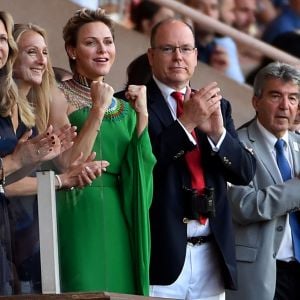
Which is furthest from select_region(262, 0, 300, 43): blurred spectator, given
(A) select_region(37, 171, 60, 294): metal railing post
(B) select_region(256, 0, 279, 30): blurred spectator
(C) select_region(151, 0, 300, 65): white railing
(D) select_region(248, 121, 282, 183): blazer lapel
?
(A) select_region(37, 171, 60, 294): metal railing post

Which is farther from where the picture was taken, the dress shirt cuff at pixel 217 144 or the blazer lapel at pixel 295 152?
the blazer lapel at pixel 295 152

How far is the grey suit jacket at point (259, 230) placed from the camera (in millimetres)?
8445

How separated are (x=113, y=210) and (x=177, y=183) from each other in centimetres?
63

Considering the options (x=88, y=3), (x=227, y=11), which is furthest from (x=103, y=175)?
(x=227, y=11)

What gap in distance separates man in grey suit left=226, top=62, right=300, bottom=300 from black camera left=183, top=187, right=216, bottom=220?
635 mm

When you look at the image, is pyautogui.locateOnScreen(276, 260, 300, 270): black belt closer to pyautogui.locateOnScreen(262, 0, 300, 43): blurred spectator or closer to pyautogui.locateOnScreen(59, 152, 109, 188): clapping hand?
pyautogui.locateOnScreen(59, 152, 109, 188): clapping hand

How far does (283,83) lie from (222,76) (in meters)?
2.58

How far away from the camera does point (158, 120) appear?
792 cm

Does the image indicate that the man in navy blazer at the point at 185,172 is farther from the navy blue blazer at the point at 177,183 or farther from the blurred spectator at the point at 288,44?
the blurred spectator at the point at 288,44

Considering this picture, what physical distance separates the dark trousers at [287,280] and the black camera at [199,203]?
867 millimetres

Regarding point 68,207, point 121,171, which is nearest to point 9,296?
point 68,207

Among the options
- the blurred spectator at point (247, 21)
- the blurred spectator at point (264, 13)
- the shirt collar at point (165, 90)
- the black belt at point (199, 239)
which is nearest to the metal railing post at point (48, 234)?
the black belt at point (199, 239)

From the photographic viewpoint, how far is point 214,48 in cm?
1136

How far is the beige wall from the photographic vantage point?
9.82 m
